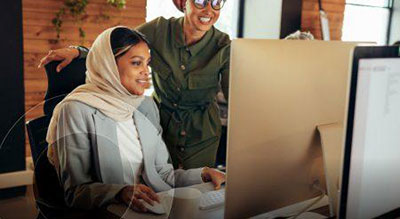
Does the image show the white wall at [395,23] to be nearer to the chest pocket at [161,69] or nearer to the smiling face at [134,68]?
the chest pocket at [161,69]

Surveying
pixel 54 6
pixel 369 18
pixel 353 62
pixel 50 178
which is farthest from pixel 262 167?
pixel 369 18

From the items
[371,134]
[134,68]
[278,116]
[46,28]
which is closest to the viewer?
[371,134]

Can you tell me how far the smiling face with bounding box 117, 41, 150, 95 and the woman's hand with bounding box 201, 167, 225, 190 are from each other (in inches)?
14.1

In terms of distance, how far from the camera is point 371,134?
0.85 m

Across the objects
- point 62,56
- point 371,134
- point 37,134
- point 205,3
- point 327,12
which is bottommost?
point 37,134

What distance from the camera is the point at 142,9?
3316mm

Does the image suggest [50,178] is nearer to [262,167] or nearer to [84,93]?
[84,93]

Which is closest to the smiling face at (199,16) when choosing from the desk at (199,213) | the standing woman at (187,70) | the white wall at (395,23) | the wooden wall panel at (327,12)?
the standing woman at (187,70)

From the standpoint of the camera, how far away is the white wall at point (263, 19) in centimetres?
416

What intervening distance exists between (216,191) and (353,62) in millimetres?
695

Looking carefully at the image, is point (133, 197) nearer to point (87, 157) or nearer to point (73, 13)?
point (87, 157)

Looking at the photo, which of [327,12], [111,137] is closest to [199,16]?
[111,137]

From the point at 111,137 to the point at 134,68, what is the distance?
289mm

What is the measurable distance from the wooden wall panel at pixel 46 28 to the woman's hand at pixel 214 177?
1631 mm
